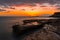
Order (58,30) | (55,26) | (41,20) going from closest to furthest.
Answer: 1. (58,30)
2. (55,26)
3. (41,20)

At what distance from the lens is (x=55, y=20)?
503 centimetres

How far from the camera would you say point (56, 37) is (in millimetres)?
3971

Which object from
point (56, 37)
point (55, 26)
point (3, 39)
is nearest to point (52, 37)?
point (56, 37)

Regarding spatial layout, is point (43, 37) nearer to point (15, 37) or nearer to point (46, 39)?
point (46, 39)

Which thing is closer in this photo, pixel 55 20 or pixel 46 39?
pixel 46 39

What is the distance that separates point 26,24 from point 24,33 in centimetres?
32

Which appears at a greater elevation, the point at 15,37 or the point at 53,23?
the point at 53,23

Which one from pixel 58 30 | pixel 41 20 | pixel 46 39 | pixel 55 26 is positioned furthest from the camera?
pixel 41 20

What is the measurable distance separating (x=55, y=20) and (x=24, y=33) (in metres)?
1.23

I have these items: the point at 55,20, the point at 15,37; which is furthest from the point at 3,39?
the point at 55,20

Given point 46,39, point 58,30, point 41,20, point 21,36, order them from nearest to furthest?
1. point 46,39
2. point 58,30
3. point 21,36
4. point 41,20

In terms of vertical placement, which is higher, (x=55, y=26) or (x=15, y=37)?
(x=55, y=26)

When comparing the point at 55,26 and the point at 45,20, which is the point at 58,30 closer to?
the point at 55,26

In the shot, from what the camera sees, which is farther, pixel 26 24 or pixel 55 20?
pixel 26 24
